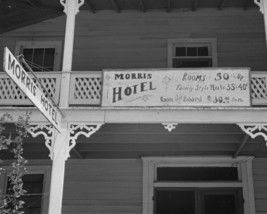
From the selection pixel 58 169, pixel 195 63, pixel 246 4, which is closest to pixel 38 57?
pixel 195 63

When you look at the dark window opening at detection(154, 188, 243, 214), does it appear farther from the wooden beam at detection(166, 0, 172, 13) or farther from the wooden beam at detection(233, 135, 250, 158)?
the wooden beam at detection(166, 0, 172, 13)

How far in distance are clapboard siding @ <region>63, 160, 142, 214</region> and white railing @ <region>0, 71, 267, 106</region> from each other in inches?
108

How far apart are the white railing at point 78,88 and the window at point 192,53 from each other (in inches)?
101

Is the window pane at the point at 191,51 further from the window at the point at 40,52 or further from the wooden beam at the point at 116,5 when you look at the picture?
the window at the point at 40,52

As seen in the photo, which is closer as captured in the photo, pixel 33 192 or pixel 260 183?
pixel 260 183

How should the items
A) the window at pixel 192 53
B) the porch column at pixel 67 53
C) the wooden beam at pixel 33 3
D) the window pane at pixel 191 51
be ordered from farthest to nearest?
the window pane at pixel 191 51 → the window at pixel 192 53 → the wooden beam at pixel 33 3 → the porch column at pixel 67 53

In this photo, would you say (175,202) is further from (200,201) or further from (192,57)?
(192,57)

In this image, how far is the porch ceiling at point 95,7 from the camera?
12.2 m

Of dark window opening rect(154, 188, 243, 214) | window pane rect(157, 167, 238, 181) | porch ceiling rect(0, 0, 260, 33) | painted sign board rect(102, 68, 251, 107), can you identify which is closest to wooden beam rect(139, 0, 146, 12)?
porch ceiling rect(0, 0, 260, 33)

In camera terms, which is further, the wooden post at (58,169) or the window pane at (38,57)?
the window pane at (38,57)

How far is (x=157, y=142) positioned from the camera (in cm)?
1102

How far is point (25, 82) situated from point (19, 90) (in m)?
3.81

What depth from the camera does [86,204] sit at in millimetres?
11938

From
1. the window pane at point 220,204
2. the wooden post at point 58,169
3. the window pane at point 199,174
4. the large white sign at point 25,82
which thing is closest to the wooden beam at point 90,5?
the wooden post at point 58,169
